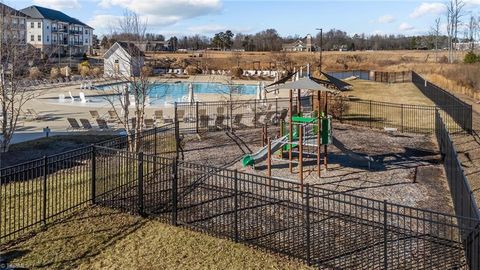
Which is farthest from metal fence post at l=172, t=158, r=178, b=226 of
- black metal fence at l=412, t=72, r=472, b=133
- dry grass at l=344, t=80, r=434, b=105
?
dry grass at l=344, t=80, r=434, b=105

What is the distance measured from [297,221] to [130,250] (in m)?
3.20

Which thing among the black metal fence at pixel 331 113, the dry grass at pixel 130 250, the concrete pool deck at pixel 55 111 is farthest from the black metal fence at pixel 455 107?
the dry grass at pixel 130 250

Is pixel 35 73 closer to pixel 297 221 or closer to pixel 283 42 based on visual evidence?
pixel 297 221

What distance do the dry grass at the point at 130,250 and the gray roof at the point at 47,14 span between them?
328 feet

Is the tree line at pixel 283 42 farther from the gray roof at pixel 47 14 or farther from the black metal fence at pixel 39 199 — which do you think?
the black metal fence at pixel 39 199

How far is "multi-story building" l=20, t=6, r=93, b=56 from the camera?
9688cm

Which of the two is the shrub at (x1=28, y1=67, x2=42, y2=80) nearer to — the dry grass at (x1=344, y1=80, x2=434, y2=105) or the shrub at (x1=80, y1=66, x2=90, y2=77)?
the shrub at (x1=80, y1=66, x2=90, y2=77)

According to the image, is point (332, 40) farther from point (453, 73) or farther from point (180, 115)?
point (180, 115)

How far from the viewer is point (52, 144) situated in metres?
17.2

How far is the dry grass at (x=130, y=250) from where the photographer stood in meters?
7.25

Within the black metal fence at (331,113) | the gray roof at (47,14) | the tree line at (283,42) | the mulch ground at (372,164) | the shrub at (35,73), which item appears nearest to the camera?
the mulch ground at (372,164)

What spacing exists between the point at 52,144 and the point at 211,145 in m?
5.86

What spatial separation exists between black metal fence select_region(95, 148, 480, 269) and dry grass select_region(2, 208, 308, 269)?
0.32 m

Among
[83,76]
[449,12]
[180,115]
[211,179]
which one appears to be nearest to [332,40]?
[449,12]
